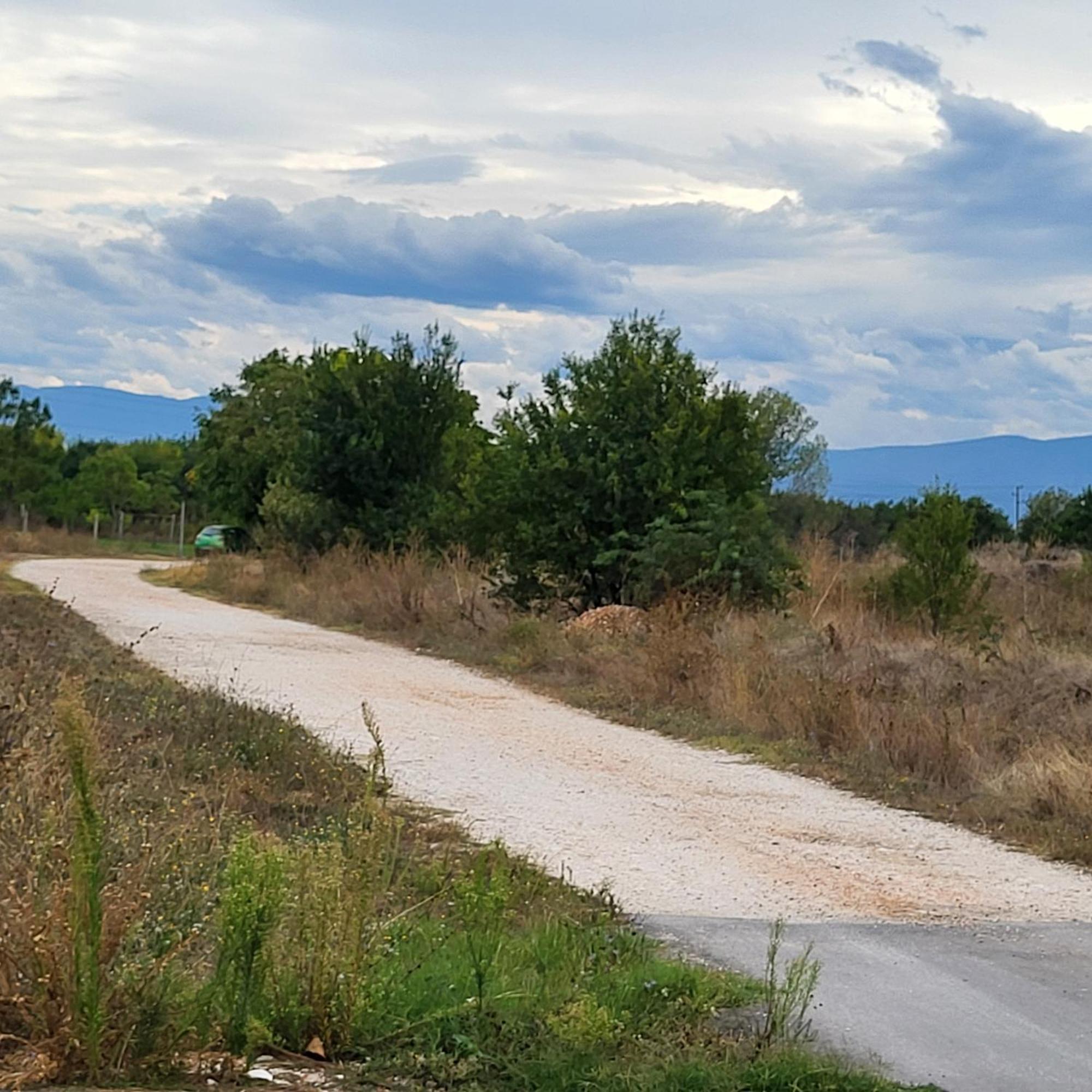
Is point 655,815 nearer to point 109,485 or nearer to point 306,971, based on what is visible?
point 306,971

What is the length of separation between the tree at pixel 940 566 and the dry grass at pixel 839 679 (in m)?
0.61

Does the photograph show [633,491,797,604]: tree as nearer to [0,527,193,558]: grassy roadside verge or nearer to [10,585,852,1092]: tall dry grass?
[10,585,852,1092]: tall dry grass

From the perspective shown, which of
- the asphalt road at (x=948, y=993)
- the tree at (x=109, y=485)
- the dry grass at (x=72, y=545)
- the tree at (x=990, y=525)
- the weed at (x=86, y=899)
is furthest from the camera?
the tree at (x=109, y=485)

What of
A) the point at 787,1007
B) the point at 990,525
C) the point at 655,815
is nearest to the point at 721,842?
the point at 655,815

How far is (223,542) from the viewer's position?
53469 mm

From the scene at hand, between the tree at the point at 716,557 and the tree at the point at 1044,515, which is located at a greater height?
the tree at the point at 1044,515

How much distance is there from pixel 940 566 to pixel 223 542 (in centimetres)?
3534

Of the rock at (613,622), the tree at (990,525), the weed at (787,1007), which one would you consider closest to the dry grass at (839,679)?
the rock at (613,622)

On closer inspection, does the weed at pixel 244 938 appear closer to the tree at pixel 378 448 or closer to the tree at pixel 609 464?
the tree at pixel 609 464

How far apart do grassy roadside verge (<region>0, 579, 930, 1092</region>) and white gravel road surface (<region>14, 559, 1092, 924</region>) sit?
157 centimetres

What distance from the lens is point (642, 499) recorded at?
78.9 feet

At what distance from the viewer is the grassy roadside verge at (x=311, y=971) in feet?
16.4

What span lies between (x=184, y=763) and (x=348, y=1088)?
5.59 meters

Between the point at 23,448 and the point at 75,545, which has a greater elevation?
the point at 23,448
